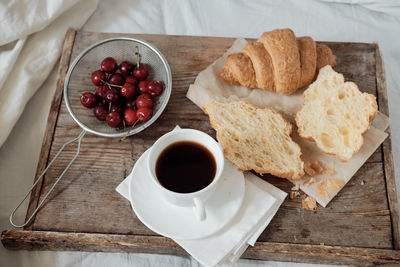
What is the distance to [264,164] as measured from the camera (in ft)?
4.57

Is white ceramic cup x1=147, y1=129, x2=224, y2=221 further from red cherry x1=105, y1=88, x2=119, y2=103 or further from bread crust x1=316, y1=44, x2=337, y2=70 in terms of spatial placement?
bread crust x1=316, y1=44, x2=337, y2=70

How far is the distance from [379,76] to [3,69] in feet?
5.22

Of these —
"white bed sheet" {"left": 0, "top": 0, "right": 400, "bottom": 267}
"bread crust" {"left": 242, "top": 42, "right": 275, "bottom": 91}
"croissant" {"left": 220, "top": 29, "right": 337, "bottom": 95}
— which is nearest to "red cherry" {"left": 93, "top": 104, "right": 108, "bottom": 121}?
"croissant" {"left": 220, "top": 29, "right": 337, "bottom": 95}

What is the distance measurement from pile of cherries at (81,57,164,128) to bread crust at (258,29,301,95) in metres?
0.45

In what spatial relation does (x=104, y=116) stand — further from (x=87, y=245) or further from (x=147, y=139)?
(x=87, y=245)

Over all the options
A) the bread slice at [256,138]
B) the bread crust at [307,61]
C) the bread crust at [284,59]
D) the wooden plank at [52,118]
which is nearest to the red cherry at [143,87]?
the bread slice at [256,138]

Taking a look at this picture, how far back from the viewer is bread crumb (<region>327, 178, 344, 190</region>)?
137 centimetres

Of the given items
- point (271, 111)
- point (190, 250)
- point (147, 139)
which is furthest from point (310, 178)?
point (147, 139)

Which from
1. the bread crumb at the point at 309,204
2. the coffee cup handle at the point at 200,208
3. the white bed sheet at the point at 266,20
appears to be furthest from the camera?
the white bed sheet at the point at 266,20

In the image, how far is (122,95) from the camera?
150 centimetres

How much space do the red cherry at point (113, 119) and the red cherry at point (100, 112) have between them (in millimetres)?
33

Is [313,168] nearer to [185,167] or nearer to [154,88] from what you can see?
[185,167]

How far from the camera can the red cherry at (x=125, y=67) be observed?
5.14 feet

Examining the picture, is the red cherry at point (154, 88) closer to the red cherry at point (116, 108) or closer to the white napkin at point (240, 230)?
the red cherry at point (116, 108)
